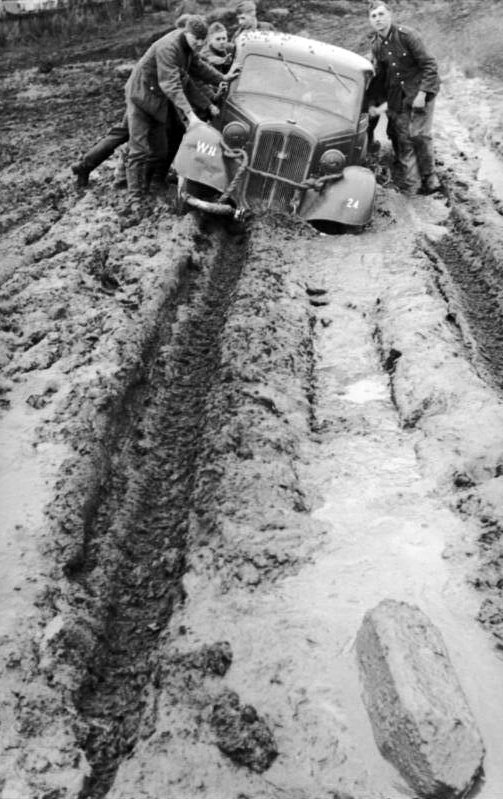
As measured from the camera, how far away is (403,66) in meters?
9.02

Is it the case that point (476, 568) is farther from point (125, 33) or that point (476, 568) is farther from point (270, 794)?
point (125, 33)

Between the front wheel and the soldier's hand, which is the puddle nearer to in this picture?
the front wheel

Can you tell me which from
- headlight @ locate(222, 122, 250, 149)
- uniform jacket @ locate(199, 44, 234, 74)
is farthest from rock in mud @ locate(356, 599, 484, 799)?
uniform jacket @ locate(199, 44, 234, 74)

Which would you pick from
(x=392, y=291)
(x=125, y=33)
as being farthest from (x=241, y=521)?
(x=125, y=33)

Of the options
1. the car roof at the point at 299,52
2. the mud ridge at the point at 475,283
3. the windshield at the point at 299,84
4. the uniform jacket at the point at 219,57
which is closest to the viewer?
the mud ridge at the point at 475,283

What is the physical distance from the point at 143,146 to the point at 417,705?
656 cm

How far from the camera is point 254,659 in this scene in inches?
138

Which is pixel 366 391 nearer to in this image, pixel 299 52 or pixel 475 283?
pixel 475 283

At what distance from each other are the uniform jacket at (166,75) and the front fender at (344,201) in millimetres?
1458

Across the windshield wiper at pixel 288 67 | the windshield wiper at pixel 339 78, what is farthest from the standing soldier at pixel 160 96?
the windshield wiper at pixel 339 78

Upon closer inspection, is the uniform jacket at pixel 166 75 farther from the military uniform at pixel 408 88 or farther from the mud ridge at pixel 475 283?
the mud ridge at pixel 475 283

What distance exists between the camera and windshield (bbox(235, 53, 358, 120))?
8375 millimetres

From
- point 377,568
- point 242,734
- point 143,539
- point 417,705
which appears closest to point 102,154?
point 143,539

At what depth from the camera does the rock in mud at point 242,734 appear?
3.13 metres
